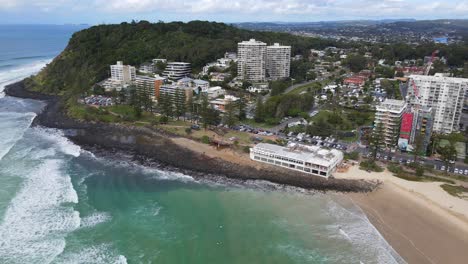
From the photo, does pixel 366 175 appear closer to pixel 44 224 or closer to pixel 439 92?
pixel 439 92

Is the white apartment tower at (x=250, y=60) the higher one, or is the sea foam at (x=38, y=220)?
the white apartment tower at (x=250, y=60)

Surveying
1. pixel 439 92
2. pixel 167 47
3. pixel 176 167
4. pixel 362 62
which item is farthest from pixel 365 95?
pixel 167 47

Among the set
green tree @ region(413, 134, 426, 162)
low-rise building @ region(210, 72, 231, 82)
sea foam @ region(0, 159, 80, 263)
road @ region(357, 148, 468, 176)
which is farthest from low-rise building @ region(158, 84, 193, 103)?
green tree @ region(413, 134, 426, 162)

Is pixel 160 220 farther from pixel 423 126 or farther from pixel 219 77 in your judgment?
pixel 219 77

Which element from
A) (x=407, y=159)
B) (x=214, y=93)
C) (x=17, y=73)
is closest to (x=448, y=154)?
(x=407, y=159)

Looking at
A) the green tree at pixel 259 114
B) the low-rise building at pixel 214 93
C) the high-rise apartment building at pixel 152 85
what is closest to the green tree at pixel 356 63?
the low-rise building at pixel 214 93

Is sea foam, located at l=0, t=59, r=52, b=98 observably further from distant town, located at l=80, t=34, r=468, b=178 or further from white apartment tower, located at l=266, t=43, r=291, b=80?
white apartment tower, located at l=266, t=43, r=291, b=80

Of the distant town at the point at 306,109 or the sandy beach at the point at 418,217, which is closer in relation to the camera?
the sandy beach at the point at 418,217

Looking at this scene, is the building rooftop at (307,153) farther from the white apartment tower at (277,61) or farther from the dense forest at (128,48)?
the dense forest at (128,48)
